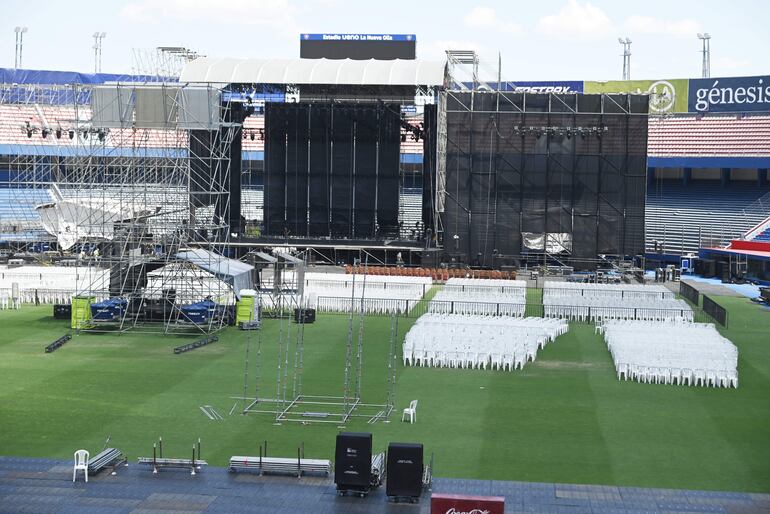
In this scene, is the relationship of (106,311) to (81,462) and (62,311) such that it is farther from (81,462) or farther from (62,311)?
(81,462)

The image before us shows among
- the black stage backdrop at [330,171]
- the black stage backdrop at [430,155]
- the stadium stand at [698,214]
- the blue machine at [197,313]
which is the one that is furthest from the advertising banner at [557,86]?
the blue machine at [197,313]

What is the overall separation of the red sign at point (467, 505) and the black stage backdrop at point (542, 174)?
48052 millimetres

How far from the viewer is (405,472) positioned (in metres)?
19.5

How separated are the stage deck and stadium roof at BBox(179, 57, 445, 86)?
43.6m

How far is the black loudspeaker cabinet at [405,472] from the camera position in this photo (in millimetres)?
19484

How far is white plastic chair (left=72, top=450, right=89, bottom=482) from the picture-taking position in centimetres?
2059

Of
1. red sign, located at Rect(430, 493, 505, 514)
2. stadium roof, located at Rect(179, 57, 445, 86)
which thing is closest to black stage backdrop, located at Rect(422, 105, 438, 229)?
stadium roof, located at Rect(179, 57, 445, 86)

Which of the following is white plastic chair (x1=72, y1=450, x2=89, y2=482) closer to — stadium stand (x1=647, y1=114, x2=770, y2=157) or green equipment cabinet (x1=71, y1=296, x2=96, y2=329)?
green equipment cabinet (x1=71, y1=296, x2=96, y2=329)

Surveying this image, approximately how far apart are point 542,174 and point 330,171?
1266 centimetres

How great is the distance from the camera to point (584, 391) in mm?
29469

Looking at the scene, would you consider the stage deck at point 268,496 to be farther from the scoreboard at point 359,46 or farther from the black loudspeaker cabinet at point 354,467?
the scoreboard at point 359,46

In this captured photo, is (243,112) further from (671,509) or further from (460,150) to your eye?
(671,509)

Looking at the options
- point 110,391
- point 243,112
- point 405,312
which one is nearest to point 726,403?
point 110,391

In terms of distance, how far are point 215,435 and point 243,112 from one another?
43.5 metres
